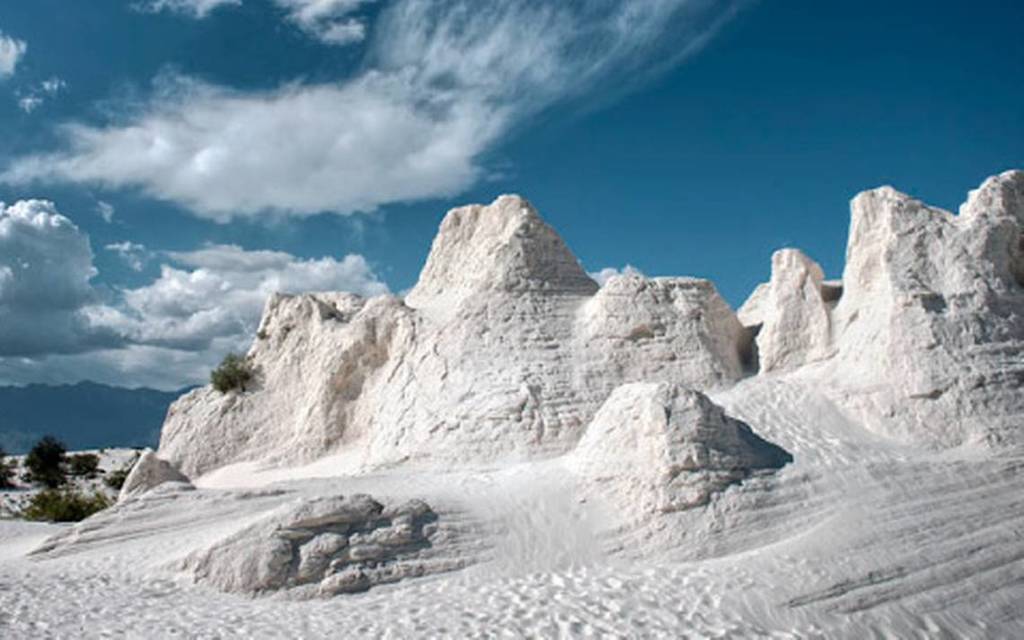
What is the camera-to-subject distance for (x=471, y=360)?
18.8 metres

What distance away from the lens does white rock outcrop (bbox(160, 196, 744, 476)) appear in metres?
17.4

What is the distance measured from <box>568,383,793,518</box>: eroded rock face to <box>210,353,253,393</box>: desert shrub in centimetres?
1338

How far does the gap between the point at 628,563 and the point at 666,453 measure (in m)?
1.84

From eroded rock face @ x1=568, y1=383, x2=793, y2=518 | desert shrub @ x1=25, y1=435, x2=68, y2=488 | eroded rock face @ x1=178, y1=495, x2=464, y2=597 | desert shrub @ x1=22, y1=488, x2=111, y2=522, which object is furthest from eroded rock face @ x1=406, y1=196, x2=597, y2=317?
desert shrub @ x1=25, y1=435, x2=68, y2=488

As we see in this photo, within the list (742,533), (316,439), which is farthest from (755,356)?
(316,439)

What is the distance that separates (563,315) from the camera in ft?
64.0

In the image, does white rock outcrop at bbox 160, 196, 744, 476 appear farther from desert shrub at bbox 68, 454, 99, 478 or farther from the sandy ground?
desert shrub at bbox 68, 454, 99, 478

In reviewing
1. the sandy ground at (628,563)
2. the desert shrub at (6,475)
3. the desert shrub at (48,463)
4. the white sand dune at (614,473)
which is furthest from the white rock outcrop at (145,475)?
the desert shrub at (6,475)

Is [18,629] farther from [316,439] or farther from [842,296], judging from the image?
[842,296]

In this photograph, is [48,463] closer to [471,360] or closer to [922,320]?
→ [471,360]

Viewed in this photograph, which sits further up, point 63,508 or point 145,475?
point 145,475

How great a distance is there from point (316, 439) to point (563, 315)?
7559mm

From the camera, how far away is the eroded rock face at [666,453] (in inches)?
507

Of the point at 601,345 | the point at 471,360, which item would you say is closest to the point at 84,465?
the point at 471,360
